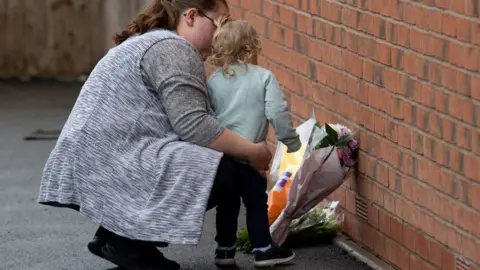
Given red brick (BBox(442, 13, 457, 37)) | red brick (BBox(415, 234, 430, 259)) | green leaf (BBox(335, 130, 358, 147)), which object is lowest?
red brick (BBox(415, 234, 430, 259))

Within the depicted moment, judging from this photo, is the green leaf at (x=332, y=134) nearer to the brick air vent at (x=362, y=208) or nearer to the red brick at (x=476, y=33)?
the brick air vent at (x=362, y=208)

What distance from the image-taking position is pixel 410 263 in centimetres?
548

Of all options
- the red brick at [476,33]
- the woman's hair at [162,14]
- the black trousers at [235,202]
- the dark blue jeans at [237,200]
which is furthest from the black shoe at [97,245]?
the red brick at [476,33]

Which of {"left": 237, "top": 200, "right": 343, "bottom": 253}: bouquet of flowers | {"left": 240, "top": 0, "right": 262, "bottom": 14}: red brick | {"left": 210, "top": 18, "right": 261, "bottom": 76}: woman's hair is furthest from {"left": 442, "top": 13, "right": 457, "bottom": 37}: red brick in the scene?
{"left": 240, "top": 0, "right": 262, "bottom": 14}: red brick

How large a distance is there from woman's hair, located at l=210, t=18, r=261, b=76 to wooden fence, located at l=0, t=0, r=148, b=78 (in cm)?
758

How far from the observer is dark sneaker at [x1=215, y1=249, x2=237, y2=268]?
5863 millimetres

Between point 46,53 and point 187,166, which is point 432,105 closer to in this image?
point 187,166

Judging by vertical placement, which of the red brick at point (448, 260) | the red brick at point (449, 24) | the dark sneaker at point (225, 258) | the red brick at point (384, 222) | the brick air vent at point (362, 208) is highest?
the red brick at point (449, 24)

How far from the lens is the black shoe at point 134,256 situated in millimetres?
5602

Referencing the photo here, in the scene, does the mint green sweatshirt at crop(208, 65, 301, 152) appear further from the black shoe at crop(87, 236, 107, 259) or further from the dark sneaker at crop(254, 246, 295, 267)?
the black shoe at crop(87, 236, 107, 259)

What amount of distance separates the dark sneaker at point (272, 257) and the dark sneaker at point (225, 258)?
125mm

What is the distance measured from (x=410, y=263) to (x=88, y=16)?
27.0 ft

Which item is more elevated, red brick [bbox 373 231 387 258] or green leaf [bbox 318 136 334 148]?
green leaf [bbox 318 136 334 148]

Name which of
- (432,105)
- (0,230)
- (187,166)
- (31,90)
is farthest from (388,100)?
(31,90)
